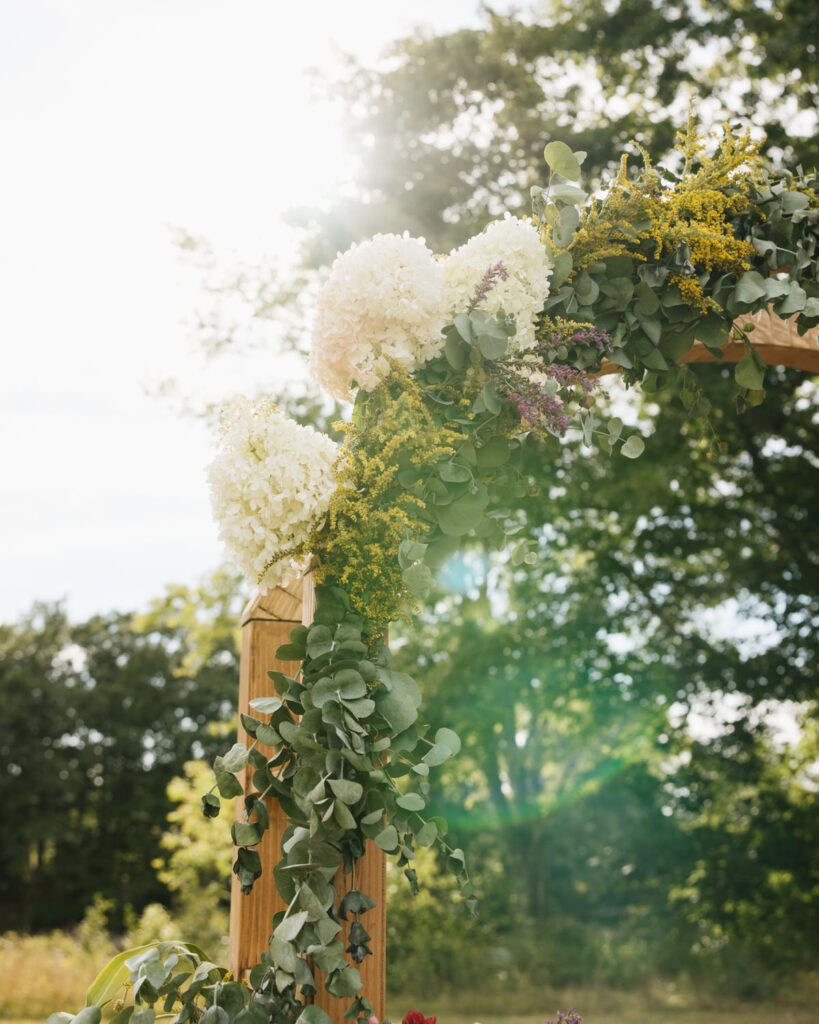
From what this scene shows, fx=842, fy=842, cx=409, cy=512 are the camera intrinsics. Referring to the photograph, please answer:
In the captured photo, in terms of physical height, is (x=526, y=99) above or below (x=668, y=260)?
above

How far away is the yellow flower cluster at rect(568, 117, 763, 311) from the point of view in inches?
80.4

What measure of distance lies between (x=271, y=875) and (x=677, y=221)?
6.23ft

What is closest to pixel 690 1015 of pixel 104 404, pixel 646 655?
pixel 646 655

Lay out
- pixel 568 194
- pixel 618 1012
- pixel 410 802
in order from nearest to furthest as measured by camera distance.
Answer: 1. pixel 410 802
2. pixel 568 194
3. pixel 618 1012

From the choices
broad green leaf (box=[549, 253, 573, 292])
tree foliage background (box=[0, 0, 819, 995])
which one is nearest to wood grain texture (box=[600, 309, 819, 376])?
broad green leaf (box=[549, 253, 573, 292])

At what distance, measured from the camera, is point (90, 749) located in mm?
17781

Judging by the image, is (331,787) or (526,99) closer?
(331,787)

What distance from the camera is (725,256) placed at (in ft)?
6.76

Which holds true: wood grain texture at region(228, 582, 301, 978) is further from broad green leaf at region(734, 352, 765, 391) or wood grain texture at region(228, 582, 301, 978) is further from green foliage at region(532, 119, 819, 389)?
broad green leaf at region(734, 352, 765, 391)

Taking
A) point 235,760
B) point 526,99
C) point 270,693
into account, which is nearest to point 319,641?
point 235,760

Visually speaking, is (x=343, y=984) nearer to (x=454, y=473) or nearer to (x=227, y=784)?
(x=227, y=784)

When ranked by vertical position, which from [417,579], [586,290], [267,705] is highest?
[586,290]

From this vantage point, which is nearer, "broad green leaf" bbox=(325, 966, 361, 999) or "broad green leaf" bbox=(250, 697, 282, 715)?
"broad green leaf" bbox=(325, 966, 361, 999)

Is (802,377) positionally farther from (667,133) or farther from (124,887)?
(124,887)
